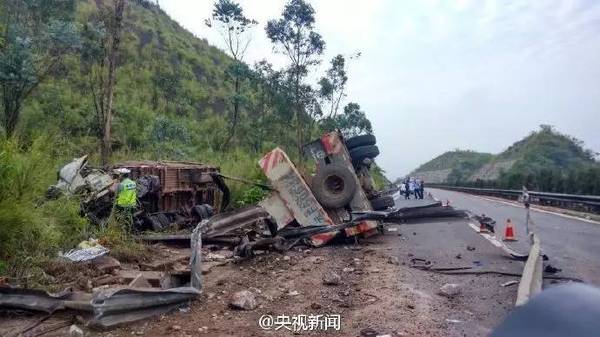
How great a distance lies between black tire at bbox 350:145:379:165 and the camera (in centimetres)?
948

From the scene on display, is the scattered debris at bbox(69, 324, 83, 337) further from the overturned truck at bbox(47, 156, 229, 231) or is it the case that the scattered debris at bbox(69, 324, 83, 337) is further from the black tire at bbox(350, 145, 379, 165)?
the black tire at bbox(350, 145, 379, 165)

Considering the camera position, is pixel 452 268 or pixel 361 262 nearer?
pixel 452 268

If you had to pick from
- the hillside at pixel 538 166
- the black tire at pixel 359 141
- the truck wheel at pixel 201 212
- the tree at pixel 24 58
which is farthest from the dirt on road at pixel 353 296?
the hillside at pixel 538 166

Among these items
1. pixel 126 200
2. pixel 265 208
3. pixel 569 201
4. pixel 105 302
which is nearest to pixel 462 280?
pixel 105 302

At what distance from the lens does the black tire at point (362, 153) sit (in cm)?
948

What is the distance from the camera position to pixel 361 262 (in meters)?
6.70

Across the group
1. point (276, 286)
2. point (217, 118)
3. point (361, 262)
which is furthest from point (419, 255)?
point (217, 118)

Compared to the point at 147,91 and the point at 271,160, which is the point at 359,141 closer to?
the point at 271,160

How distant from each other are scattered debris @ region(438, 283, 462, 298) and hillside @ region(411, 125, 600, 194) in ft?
84.3

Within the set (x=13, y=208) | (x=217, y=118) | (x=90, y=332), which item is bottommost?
(x=90, y=332)

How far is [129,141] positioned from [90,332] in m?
18.2

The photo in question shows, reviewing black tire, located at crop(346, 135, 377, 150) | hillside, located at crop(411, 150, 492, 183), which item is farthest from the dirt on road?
hillside, located at crop(411, 150, 492, 183)

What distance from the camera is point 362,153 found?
31.0 feet

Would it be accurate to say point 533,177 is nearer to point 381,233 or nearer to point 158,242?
point 381,233
